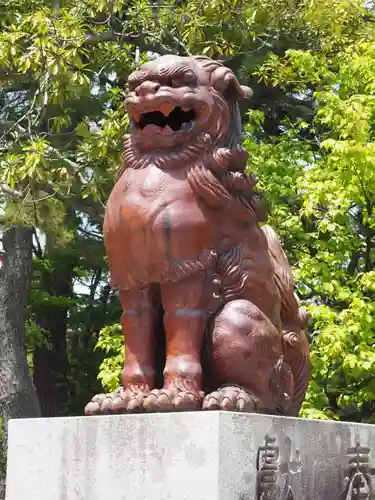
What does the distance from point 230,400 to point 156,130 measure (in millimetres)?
1381


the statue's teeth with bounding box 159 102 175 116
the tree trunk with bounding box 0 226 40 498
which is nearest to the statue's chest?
the statue's teeth with bounding box 159 102 175 116

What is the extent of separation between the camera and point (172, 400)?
419 cm

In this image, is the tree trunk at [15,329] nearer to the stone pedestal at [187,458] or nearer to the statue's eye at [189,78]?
the stone pedestal at [187,458]

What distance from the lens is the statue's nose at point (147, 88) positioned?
14.9ft

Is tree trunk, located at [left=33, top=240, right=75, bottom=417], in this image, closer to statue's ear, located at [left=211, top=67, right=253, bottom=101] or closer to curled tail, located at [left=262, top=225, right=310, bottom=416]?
curled tail, located at [left=262, top=225, right=310, bottom=416]

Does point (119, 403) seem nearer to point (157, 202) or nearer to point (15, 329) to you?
point (157, 202)

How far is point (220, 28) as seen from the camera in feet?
31.6

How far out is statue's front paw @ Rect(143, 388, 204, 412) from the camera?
4.18m

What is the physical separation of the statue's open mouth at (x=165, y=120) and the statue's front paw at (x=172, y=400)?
50.2 inches

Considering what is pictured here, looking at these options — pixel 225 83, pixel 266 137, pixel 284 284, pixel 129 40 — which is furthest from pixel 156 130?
pixel 266 137

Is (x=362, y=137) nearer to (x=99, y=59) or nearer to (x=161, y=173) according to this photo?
(x=99, y=59)

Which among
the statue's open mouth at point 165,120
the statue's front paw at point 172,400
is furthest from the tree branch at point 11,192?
the statue's front paw at point 172,400

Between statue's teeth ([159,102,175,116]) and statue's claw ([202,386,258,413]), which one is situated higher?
statue's teeth ([159,102,175,116])

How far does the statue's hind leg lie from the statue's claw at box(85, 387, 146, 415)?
387 millimetres
